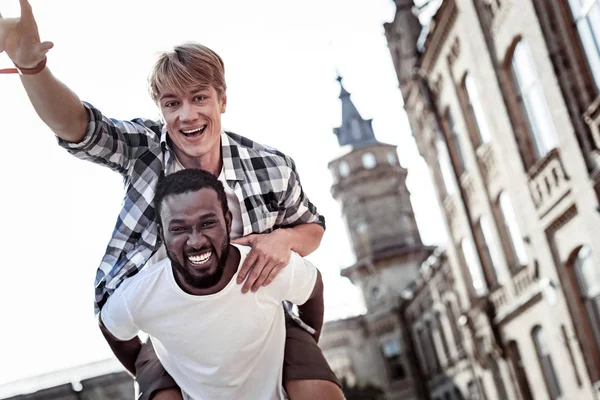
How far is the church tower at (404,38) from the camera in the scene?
27453 millimetres

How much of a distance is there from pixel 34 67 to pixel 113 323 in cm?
93

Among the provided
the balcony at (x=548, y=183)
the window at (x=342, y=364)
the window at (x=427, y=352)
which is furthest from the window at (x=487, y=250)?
the window at (x=342, y=364)

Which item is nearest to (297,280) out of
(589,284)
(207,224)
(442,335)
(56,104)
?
(207,224)

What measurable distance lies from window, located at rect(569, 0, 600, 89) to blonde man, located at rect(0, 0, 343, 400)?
1147 centimetres

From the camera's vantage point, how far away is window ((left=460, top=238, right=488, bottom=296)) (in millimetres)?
23656

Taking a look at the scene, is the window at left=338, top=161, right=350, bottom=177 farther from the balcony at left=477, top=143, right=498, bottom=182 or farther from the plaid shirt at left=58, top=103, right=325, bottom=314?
the plaid shirt at left=58, top=103, right=325, bottom=314

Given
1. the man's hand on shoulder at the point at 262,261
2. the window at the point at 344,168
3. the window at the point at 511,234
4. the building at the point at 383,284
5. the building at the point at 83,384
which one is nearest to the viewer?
the man's hand on shoulder at the point at 262,261

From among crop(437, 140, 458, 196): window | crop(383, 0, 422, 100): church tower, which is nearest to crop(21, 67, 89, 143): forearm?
crop(437, 140, 458, 196): window

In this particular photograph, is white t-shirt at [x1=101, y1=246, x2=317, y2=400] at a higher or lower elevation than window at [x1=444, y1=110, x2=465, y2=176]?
lower

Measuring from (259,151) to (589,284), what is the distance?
553 inches

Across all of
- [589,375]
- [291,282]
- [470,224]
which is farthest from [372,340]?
[291,282]

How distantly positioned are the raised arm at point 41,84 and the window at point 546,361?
59.2 ft

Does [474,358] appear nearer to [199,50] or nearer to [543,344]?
[543,344]

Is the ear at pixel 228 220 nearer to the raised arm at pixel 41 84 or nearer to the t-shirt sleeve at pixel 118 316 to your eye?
the t-shirt sleeve at pixel 118 316
